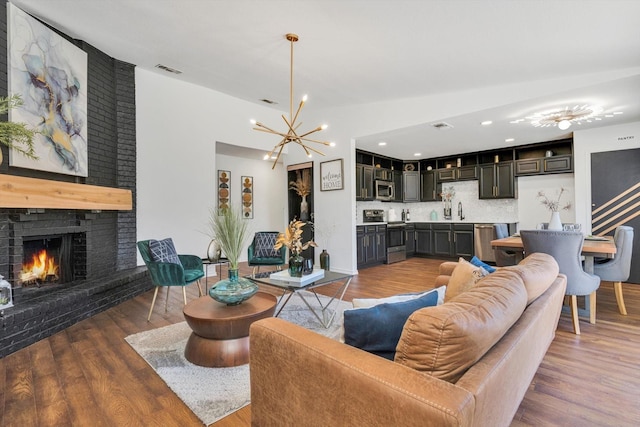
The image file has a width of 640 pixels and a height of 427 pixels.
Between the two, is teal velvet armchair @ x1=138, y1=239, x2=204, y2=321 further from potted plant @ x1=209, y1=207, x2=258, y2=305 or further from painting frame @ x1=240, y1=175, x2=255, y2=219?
painting frame @ x1=240, y1=175, x2=255, y2=219

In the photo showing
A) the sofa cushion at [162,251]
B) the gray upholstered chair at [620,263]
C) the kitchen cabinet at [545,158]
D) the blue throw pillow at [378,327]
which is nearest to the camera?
the blue throw pillow at [378,327]

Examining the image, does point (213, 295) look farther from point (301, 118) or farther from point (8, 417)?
point (301, 118)

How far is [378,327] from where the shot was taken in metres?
1.22

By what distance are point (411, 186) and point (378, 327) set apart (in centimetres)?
705

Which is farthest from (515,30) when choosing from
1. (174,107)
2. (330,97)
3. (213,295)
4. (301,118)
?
(174,107)

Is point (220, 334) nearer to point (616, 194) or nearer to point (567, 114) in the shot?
point (567, 114)

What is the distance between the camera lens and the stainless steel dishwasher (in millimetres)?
6531

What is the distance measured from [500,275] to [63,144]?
14.0 ft

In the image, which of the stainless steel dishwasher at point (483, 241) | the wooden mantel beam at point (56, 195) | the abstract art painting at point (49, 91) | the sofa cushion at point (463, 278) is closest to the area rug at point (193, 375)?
the sofa cushion at point (463, 278)

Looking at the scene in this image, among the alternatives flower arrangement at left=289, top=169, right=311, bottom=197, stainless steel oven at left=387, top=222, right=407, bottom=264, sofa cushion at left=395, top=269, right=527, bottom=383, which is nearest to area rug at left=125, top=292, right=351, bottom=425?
sofa cushion at left=395, top=269, right=527, bottom=383

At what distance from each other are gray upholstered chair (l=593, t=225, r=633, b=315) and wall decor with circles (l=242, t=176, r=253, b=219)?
5907 mm

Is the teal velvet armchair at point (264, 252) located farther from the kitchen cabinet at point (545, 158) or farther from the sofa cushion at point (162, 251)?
the kitchen cabinet at point (545, 158)

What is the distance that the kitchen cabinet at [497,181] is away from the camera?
6.57 m

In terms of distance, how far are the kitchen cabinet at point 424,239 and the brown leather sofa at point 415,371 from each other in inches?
247
